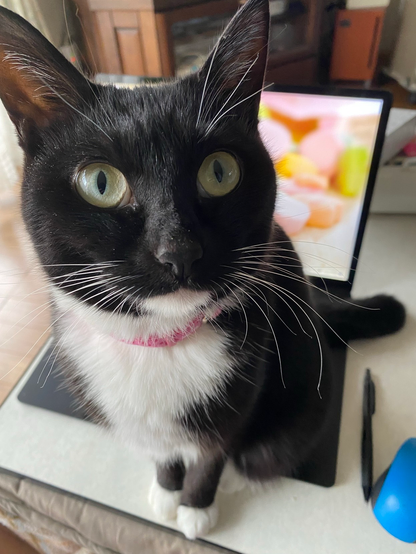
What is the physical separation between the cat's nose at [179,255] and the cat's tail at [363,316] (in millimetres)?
468

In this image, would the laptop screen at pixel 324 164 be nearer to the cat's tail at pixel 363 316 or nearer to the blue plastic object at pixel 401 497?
the cat's tail at pixel 363 316

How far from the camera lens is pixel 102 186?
38 cm

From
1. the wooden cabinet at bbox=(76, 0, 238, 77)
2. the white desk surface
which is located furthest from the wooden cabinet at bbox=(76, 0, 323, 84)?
the white desk surface

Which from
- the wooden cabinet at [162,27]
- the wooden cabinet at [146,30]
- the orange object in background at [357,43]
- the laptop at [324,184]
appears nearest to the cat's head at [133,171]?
the laptop at [324,184]

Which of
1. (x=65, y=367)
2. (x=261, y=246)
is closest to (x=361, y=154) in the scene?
(x=261, y=246)

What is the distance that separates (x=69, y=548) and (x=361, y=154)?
0.85 meters

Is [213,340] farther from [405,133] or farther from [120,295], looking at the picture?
[405,133]

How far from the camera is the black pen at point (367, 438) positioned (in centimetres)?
62

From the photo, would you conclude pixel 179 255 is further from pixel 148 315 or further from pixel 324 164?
pixel 324 164

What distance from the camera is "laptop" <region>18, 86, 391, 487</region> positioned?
66 cm

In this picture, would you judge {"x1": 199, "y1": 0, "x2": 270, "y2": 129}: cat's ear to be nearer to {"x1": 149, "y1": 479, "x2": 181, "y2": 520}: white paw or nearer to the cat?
the cat

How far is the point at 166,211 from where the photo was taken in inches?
14.4

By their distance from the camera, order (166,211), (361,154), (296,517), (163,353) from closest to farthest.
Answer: (166,211) < (163,353) < (296,517) < (361,154)

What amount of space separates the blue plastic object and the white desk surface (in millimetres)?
51
